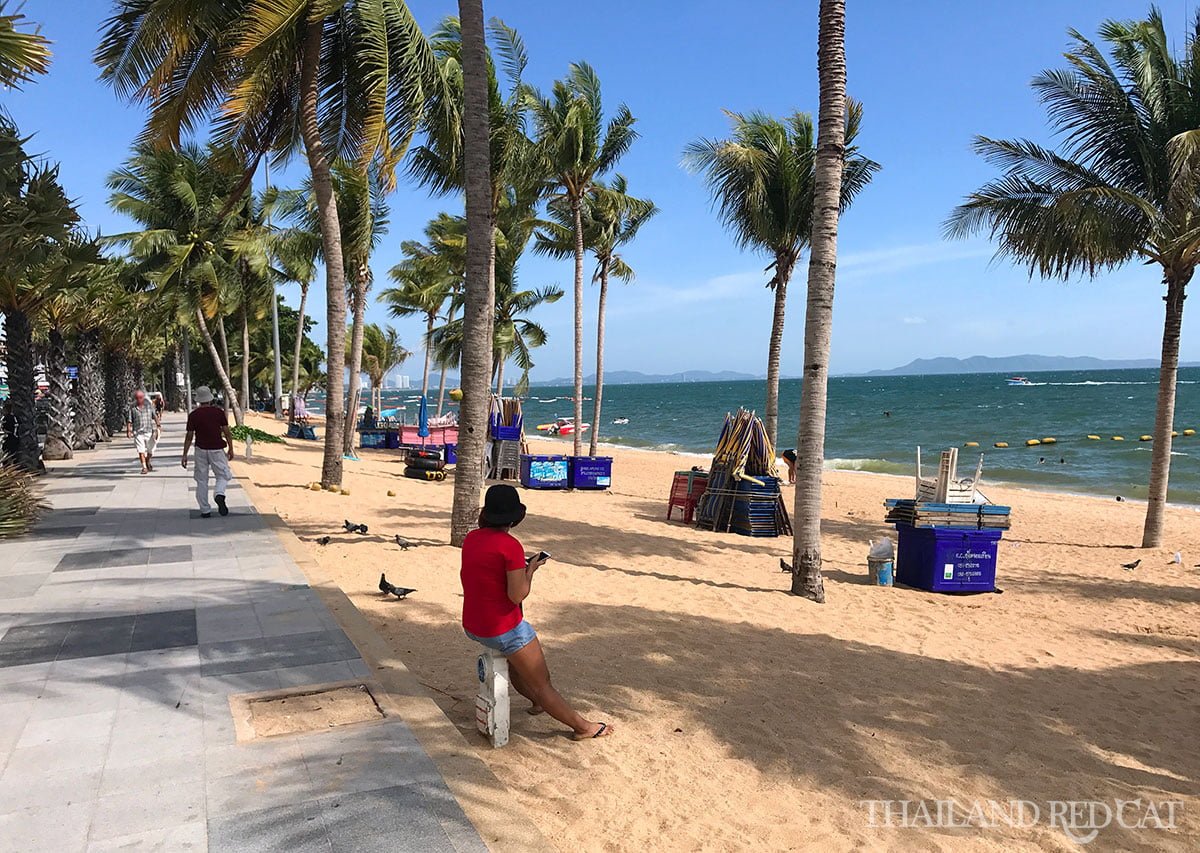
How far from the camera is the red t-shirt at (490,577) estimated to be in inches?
149

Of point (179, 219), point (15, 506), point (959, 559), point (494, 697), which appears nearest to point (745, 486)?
point (959, 559)

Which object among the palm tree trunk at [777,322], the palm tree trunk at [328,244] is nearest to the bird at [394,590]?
the palm tree trunk at [328,244]

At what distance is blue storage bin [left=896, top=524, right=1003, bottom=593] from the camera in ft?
27.6

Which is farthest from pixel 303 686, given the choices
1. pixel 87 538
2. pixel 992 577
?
pixel 992 577

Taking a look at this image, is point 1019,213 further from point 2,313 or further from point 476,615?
point 2,313

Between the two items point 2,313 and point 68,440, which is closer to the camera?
point 2,313

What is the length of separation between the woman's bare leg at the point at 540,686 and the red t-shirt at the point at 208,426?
7452mm

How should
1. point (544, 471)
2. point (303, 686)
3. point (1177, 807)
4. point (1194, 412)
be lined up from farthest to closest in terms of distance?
point (1194, 412) < point (544, 471) < point (303, 686) < point (1177, 807)

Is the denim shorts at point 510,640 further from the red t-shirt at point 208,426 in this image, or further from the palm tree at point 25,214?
the red t-shirt at point 208,426

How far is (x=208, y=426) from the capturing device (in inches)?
391

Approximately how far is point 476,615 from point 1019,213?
11.2m

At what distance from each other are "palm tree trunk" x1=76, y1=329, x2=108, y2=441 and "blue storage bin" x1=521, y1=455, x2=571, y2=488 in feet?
42.6

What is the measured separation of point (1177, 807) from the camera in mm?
3852

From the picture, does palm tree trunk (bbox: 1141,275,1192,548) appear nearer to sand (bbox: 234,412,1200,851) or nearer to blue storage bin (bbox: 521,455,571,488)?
sand (bbox: 234,412,1200,851)
